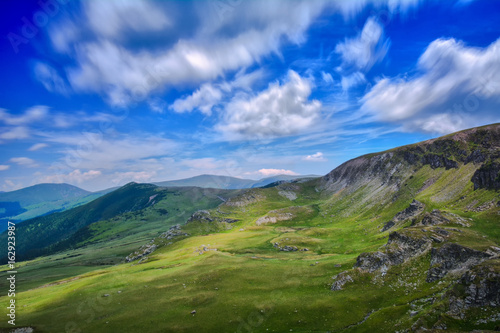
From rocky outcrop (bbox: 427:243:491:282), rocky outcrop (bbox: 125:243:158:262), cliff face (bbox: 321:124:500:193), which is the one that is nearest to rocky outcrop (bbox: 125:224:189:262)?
rocky outcrop (bbox: 125:243:158:262)

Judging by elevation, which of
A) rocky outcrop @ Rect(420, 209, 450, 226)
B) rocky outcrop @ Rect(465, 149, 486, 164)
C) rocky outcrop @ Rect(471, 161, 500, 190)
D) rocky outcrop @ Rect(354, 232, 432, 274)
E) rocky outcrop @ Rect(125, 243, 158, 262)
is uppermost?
rocky outcrop @ Rect(465, 149, 486, 164)

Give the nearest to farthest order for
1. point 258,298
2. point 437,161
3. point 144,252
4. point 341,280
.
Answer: point 258,298 → point 341,280 → point 144,252 → point 437,161

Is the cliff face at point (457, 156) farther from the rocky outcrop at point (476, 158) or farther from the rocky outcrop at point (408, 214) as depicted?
the rocky outcrop at point (408, 214)

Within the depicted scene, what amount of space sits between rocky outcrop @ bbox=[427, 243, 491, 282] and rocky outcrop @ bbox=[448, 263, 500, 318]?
13.3 metres

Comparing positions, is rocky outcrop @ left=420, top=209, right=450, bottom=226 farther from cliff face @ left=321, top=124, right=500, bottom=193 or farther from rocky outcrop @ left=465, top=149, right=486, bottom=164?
rocky outcrop @ left=465, top=149, right=486, bottom=164

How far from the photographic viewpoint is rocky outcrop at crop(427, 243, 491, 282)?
4600 centimetres

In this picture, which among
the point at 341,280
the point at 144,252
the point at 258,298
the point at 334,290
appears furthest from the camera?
the point at 144,252

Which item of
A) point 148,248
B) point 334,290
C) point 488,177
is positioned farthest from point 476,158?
point 148,248

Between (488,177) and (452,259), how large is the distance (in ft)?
242

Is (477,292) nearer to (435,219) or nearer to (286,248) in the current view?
(435,219)

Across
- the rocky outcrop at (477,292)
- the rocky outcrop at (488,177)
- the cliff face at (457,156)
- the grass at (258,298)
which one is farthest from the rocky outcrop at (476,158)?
the rocky outcrop at (477,292)

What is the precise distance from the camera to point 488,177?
95.2 meters

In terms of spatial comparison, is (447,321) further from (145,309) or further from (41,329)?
(41,329)

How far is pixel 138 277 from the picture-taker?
81.6 meters
